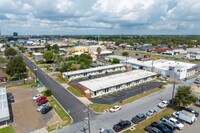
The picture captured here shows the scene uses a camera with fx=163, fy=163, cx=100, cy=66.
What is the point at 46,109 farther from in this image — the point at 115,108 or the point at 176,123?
the point at 176,123

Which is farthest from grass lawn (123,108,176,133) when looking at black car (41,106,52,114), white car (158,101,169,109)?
black car (41,106,52,114)

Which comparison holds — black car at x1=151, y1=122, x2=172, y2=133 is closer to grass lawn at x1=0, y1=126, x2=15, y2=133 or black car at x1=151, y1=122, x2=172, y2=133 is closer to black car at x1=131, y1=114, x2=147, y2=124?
black car at x1=131, y1=114, x2=147, y2=124

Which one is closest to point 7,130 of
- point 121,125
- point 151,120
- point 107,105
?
point 121,125

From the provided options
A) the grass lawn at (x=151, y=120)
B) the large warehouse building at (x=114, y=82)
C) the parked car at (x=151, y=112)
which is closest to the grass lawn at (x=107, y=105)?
the large warehouse building at (x=114, y=82)

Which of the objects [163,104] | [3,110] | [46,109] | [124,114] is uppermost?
[3,110]

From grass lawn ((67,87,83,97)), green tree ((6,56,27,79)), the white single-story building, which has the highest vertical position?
green tree ((6,56,27,79))

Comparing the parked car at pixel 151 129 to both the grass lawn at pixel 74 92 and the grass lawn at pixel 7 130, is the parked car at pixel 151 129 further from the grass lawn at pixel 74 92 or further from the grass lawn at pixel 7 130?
the grass lawn at pixel 7 130
